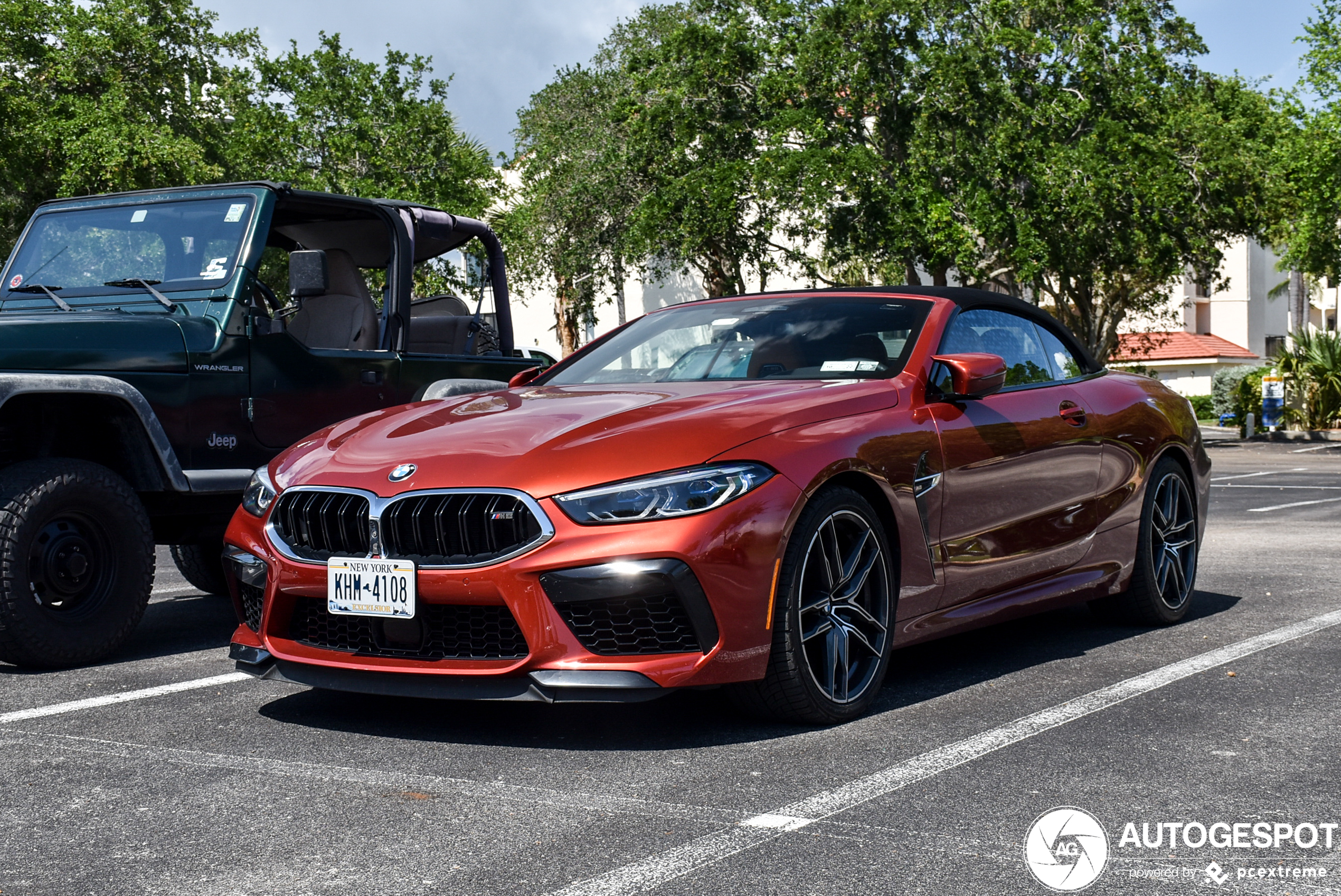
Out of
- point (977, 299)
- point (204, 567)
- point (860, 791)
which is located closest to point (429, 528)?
point (860, 791)

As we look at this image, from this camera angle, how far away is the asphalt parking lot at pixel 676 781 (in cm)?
317

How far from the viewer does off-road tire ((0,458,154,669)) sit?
5559 millimetres

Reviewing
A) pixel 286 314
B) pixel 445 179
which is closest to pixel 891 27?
pixel 445 179

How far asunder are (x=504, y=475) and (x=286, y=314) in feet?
10.2

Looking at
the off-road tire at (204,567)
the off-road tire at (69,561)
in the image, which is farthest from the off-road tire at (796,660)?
the off-road tire at (204,567)

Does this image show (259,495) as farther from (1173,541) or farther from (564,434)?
(1173,541)

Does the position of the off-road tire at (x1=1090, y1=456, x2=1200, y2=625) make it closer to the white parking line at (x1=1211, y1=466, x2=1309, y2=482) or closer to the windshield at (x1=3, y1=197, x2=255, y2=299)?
the windshield at (x1=3, y1=197, x2=255, y2=299)

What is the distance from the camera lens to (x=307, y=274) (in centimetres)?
684

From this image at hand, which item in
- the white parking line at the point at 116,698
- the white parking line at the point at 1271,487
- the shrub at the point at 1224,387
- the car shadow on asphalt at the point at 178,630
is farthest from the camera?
the shrub at the point at 1224,387

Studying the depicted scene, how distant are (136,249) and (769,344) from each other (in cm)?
342

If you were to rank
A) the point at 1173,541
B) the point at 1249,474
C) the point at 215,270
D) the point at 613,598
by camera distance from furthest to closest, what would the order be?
the point at 1249,474
the point at 215,270
the point at 1173,541
the point at 613,598

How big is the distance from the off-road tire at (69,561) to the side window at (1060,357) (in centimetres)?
381

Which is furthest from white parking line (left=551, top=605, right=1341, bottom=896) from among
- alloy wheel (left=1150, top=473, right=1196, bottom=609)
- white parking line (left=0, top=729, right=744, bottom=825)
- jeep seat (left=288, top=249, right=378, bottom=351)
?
jeep seat (left=288, top=249, right=378, bottom=351)

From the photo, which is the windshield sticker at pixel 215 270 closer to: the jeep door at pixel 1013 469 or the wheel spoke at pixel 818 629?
the jeep door at pixel 1013 469
